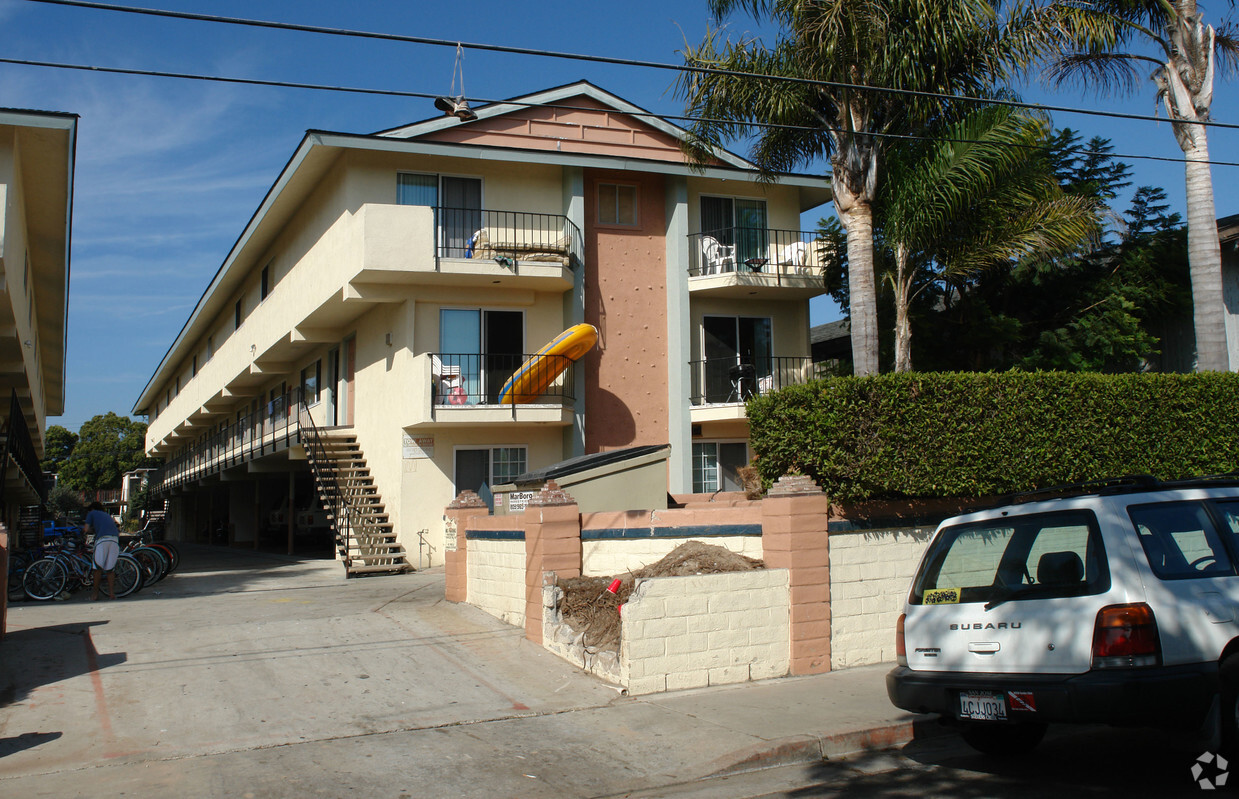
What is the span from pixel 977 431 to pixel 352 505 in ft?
43.0

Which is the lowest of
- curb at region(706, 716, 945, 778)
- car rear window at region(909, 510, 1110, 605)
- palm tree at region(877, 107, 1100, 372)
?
curb at region(706, 716, 945, 778)

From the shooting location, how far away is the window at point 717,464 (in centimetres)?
2130

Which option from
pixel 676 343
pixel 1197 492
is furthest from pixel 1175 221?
pixel 1197 492

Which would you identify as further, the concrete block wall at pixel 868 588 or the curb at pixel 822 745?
the concrete block wall at pixel 868 588

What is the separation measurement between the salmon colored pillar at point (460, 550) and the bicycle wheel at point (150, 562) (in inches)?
204

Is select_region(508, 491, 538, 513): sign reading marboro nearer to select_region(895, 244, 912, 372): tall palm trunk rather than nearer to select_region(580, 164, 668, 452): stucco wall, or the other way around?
select_region(895, 244, 912, 372): tall palm trunk

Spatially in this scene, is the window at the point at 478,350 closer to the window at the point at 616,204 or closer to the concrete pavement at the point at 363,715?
the window at the point at 616,204

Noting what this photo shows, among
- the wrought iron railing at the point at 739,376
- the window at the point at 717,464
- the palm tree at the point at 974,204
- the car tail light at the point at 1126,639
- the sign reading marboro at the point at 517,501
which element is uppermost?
the palm tree at the point at 974,204

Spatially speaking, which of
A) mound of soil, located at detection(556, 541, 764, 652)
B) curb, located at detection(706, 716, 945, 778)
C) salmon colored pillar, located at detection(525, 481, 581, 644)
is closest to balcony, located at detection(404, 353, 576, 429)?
salmon colored pillar, located at detection(525, 481, 581, 644)

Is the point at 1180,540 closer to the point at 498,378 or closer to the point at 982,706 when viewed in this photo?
the point at 982,706

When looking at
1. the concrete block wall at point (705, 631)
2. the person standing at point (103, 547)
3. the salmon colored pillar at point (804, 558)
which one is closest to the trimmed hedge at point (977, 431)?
the salmon colored pillar at point (804, 558)

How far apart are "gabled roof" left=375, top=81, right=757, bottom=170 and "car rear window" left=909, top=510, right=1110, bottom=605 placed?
14.2 m

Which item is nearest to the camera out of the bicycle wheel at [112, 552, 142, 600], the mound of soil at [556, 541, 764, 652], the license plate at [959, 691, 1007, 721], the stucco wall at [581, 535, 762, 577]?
the license plate at [959, 691, 1007, 721]

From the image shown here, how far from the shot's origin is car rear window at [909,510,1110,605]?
571 centimetres
